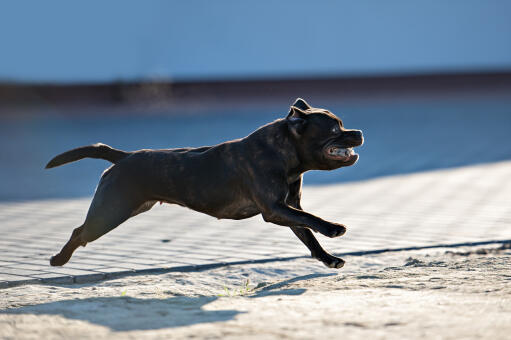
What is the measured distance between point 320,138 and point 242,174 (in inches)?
22.9

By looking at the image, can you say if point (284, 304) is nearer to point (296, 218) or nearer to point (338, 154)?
point (296, 218)

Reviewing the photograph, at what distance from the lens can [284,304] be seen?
4.37 m

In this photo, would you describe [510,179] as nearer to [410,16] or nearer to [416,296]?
[416,296]

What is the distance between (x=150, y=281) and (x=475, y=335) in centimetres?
263

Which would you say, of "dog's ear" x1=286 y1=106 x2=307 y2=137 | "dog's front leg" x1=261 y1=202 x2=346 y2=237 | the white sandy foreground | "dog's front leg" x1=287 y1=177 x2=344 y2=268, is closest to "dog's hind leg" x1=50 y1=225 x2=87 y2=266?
the white sandy foreground

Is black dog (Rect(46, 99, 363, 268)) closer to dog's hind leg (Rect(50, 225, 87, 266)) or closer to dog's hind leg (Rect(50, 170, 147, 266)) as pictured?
dog's hind leg (Rect(50, 170, 147, 266))

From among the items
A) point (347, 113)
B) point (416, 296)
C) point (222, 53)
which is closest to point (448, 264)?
point (416, 296)

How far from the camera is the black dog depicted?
5219 mm

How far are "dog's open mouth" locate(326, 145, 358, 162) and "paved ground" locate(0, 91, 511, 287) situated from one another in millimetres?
1469

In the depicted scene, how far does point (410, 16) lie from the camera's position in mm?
19594

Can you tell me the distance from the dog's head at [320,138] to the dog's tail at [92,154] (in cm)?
131

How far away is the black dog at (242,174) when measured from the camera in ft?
17.1

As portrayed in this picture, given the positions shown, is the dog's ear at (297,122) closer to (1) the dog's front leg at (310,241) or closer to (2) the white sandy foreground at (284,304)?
(1) the dog's front leg at (310,241)

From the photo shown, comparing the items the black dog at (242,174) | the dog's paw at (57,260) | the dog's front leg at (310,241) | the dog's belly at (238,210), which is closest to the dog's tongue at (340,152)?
the black dog at (242,174)
